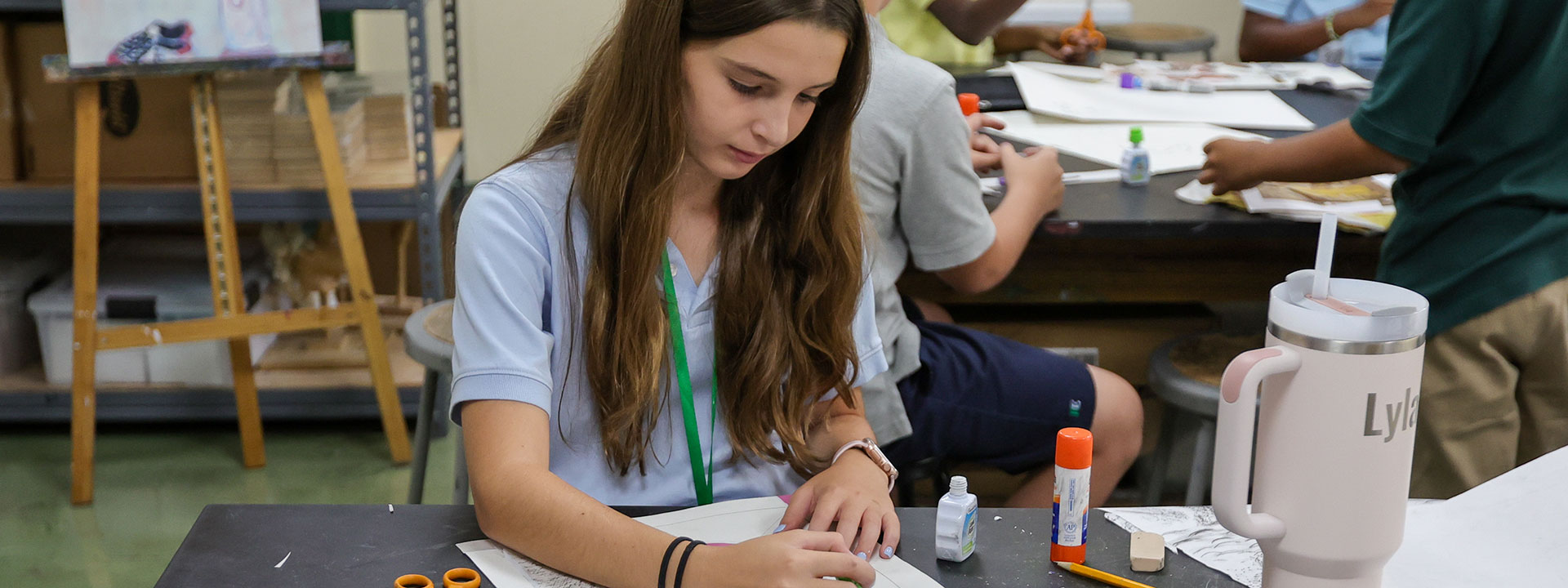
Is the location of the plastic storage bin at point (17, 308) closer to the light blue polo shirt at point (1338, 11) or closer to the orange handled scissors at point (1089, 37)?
the orange handled scissors at point (1089, 37)

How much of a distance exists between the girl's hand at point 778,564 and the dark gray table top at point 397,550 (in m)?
0.07

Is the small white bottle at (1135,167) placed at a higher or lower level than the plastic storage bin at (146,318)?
higher

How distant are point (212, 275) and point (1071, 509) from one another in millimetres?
2049

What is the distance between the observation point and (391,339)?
3.02 meters

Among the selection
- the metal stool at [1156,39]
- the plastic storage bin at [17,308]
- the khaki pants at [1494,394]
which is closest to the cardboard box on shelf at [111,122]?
the plastic storage bin at [17,308]

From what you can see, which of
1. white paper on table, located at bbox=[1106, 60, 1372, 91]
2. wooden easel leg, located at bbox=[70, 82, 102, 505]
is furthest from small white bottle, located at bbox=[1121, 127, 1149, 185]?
wooden easel leg, located at bbox=[70, 82, 102, 505]

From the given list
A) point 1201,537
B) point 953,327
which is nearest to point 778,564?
point 1201,537

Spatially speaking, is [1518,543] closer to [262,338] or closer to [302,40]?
[302,40]

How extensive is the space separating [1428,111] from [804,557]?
1.04 m

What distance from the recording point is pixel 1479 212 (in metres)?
1.56

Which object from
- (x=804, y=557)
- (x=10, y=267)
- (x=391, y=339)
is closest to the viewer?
(x=804, y=557)

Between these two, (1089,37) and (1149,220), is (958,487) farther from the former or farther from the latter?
(1089,37)

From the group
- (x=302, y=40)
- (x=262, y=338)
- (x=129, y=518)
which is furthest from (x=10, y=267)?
(x=302, y=40)

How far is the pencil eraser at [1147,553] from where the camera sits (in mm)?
970
